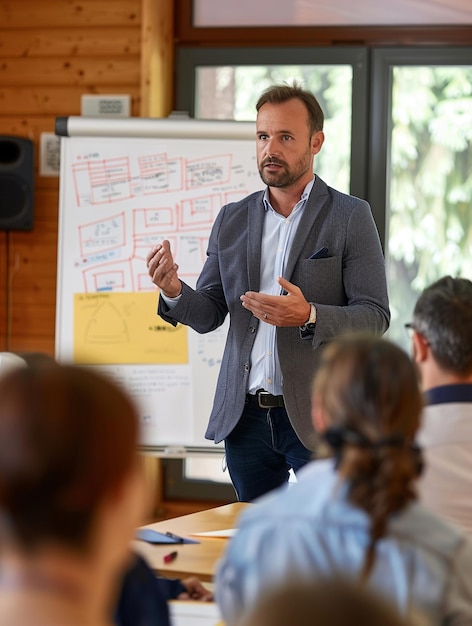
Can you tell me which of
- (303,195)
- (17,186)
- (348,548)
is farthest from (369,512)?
(17,186)

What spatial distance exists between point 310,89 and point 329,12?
1.29 ft

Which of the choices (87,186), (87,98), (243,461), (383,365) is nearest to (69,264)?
(87,186)

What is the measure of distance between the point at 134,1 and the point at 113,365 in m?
1.94

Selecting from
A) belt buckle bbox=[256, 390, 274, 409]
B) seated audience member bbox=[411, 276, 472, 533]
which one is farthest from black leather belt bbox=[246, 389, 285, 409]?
seated audience member bbox=[411, 276, 472, 533]

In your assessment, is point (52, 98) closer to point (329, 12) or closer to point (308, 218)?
point (329, 12)

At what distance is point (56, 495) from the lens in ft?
2.77

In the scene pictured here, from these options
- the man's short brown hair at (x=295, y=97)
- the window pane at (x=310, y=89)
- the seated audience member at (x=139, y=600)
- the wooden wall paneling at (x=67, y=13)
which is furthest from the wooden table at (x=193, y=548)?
the wooden wall paneling at (x=67, y=13)

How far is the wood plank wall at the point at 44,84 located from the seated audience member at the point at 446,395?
11.1 feet

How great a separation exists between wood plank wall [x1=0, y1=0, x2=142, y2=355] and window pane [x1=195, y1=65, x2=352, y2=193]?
396 mm

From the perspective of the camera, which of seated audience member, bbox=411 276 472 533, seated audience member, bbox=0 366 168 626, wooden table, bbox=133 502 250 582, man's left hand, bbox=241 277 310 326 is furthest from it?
man's left hand, bbox=241 277 310 326

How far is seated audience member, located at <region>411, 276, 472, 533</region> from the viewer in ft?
5.38

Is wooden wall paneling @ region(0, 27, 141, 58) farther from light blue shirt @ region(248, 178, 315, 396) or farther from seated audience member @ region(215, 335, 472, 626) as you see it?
seated audience member @ region(215, 335, 472, 626)

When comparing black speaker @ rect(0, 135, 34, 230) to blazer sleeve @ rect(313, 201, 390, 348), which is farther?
black speaker @ rect(0, 135, 34, 230)

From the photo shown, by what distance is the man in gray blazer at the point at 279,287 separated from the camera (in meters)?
2.71
